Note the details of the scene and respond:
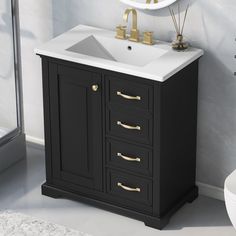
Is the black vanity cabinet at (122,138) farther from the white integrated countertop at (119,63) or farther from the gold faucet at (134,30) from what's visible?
the gold faucet at (134,30)

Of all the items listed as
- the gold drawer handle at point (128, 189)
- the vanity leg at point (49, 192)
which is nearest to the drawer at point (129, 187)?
the gold drawer handle at point (128, 189)

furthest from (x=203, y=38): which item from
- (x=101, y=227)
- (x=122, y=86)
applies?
(x=101, y=227)

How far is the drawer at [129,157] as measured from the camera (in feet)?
13.1

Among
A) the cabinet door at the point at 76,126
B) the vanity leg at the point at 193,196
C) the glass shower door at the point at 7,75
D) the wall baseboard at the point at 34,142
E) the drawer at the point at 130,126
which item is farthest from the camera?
the wall baseboard at the point at 34,142

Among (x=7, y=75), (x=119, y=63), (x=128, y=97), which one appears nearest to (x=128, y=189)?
(x=128, y=97)

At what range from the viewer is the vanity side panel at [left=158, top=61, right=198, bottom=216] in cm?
388

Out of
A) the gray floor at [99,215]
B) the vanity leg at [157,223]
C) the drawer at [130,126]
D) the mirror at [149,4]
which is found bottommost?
the gray floor at [99,215]

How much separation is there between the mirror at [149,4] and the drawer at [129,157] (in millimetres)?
734

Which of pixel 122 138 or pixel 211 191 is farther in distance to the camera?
pixel 211 191

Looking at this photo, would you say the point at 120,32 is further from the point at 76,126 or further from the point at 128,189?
the point at 128,189

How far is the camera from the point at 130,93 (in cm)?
388

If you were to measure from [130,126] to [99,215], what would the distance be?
572 millimetres

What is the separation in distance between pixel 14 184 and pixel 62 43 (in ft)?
2.98

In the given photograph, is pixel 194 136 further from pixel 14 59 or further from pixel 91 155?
pixel 14 59
